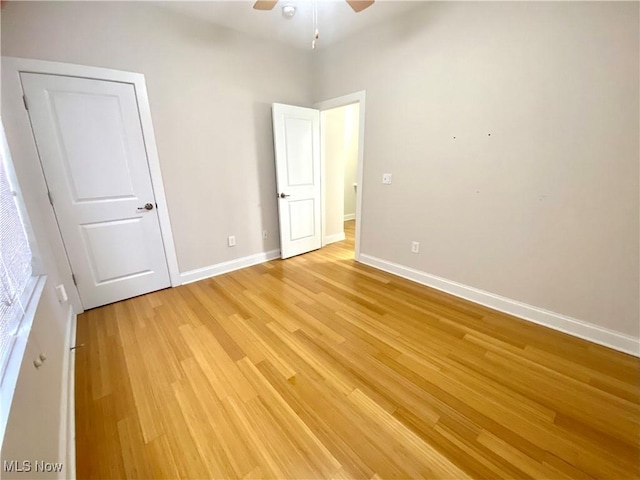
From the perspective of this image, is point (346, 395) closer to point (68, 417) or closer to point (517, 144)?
point (68, 417)

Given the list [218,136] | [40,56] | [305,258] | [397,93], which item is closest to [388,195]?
[397,93]

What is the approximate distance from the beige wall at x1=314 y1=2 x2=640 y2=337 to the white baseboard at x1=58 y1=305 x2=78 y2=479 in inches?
109

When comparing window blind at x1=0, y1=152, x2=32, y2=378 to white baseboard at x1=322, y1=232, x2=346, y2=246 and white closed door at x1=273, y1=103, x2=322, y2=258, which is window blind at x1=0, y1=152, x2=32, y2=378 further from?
white baseboard at x1=322, y1=232, x2=346, y2=246

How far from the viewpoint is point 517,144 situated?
6.43 ft

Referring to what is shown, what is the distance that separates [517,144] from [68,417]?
10.6 ft

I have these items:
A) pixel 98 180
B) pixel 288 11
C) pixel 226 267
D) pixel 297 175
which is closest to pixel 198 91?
pixel 288 11

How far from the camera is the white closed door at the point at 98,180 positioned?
1970mm

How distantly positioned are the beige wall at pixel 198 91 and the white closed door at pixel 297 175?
0.54 ft

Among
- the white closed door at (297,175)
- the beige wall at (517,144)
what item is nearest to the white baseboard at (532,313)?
the beige wall at (517,144)

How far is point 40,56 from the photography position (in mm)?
1873

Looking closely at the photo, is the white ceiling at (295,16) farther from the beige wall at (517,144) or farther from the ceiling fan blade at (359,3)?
the ceiling fan blade at (359,3)

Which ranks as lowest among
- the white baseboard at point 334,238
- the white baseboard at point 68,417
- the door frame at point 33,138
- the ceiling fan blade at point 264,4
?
the white baseboard at point 68,417

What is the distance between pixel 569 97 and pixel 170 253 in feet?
11.4

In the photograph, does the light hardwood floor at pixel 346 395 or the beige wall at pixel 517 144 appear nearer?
the light hardwood floor at pixel 346 395
